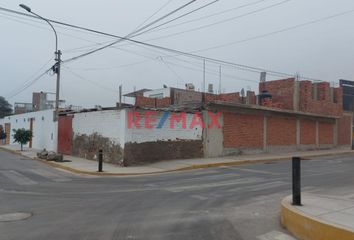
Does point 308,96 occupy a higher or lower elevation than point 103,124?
higher

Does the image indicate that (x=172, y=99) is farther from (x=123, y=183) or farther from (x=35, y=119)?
(x=123, y=183)

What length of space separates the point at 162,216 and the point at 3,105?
309 ft

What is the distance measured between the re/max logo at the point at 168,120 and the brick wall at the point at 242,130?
40.8 inches

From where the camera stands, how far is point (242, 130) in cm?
2836

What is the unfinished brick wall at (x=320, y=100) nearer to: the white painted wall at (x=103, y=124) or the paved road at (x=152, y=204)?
the paved road at (x=152, y=204)

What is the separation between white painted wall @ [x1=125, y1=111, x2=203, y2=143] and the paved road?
16.3ft

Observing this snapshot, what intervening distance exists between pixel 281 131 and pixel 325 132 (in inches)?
321

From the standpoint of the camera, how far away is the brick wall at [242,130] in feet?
89.2

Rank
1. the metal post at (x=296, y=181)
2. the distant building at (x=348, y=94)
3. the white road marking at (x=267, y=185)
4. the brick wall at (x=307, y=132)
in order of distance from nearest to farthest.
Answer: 1. the metal post at (x=296, y=181)
2. the white road marking at (x=267, y=185)
3. the brick wall at (x=307, y=132)
4. the distant building at (x=348, y=94)

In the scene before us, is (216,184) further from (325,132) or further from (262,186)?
(325,132)

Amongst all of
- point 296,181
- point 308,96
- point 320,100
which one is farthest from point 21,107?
point 296,181

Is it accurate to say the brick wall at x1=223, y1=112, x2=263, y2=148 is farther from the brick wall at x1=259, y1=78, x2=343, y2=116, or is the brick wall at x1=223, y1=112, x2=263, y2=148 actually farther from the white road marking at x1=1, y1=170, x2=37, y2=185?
the white road marking at x1=1, y1=170, x2=37, y2=185

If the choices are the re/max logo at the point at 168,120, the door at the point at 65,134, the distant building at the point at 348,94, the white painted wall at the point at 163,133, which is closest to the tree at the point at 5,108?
the door at the point at 65,134

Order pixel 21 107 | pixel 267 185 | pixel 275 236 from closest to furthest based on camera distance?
pixel 275 236 → pixel 267 185 → pixel 21 107
